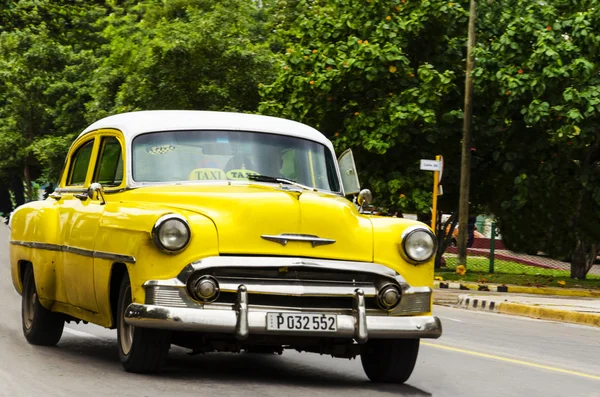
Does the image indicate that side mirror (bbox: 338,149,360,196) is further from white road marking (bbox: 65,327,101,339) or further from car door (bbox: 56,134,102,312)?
white road marking (bbox: 65,327,101,339)

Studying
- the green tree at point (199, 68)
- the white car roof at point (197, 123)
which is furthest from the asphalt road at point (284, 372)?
the green tree at point (199, 68)

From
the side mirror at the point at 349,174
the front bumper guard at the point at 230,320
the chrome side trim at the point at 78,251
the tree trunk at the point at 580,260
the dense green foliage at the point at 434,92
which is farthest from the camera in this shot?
the tree trunk at the point at 580,260

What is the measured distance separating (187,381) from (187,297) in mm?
673

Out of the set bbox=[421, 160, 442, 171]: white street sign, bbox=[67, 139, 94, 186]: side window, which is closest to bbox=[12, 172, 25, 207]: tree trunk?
bbox=[421, 160, 442, 171]: white street sign

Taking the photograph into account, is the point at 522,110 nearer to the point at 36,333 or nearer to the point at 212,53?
the point at 212,53

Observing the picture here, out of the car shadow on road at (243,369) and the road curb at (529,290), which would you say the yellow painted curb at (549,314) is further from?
the car shadow on road at (243,369)

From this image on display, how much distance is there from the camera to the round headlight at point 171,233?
798 cm

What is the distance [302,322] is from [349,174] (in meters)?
2.30

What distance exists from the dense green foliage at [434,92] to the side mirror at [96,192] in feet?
54.2

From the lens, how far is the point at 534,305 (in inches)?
764

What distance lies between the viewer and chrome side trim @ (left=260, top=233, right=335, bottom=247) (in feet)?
26.8

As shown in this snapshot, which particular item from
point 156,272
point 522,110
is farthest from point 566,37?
point 156,272

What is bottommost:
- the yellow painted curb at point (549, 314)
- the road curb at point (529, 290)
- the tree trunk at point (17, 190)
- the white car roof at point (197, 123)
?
the tree trunk at point (17, 190)

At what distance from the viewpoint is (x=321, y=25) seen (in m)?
30.1
